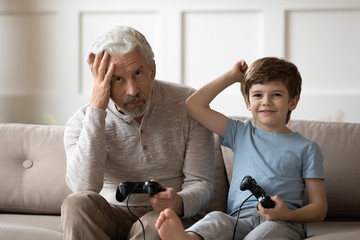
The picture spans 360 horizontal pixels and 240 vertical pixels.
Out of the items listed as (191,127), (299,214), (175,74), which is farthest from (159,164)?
(175,74)

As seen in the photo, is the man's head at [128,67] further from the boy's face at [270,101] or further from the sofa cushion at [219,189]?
the sofa cushion at [219,189]

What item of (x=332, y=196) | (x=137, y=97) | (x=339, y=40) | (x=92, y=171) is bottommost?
(x=332, y=196)

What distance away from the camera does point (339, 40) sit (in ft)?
10.5

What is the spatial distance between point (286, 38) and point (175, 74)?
624mm

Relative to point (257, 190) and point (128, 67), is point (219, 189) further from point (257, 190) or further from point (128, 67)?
point (128, 67)

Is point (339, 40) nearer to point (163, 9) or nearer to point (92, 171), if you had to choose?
point (163, 9)

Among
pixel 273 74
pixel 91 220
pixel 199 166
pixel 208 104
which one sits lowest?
pixel 91 220

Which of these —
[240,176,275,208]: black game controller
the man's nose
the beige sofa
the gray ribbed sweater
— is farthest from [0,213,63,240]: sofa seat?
[240,176,275,208]: black game controller

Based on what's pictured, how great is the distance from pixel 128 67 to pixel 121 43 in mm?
82

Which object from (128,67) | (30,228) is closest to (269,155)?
(128,67)

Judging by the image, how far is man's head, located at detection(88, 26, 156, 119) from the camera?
74.2 inches

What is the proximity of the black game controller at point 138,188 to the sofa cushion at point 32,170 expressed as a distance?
62cm

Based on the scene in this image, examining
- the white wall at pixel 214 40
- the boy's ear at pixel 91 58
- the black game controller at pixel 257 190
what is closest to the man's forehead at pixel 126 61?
the boy's ear at pixel 91 58

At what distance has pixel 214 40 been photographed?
3.21m
